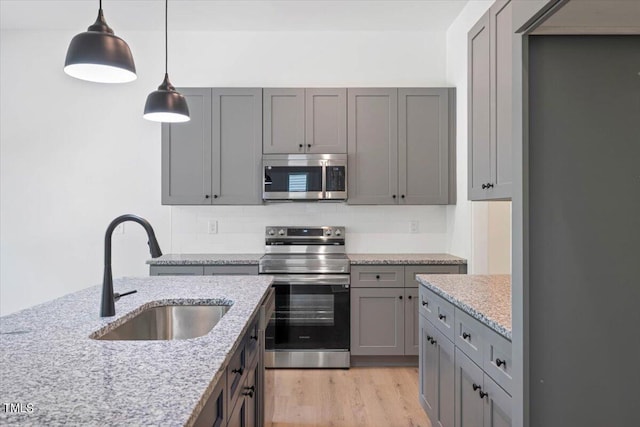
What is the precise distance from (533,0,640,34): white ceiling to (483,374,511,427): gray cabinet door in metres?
1.16

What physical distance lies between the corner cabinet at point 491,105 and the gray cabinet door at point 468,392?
29.1 inches

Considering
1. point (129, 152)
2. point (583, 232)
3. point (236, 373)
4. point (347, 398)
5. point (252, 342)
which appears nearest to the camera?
point (583, 232)

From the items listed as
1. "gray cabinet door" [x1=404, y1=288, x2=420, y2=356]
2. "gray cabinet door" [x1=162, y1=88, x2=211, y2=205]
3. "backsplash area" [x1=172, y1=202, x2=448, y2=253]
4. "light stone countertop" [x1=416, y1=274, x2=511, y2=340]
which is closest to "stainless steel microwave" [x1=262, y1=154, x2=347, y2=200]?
"backsplash area" [x1=172, y1=202, x2=448, y2=253]

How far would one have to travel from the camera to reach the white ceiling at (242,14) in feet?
10.6

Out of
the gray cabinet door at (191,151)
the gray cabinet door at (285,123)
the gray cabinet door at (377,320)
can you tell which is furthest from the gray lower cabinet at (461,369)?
the gray cabinet door at (191,151)

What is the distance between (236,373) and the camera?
1.29 m

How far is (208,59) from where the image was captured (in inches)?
148

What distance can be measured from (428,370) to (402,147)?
1.97 metres

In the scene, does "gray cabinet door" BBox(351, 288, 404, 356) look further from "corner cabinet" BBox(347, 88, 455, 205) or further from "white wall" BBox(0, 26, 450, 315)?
"corner cabinet" BBox(347, 88, 455, 205)

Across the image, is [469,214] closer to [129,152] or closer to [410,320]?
[410,320]

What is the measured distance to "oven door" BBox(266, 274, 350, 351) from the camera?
3225 mm

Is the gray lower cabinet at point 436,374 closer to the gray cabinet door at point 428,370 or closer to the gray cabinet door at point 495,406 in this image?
the gray cabinet door at point 428,370

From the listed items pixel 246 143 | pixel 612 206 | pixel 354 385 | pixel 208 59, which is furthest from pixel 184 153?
pixel 612 206

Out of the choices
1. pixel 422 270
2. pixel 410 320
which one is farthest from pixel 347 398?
pixel 422 270
